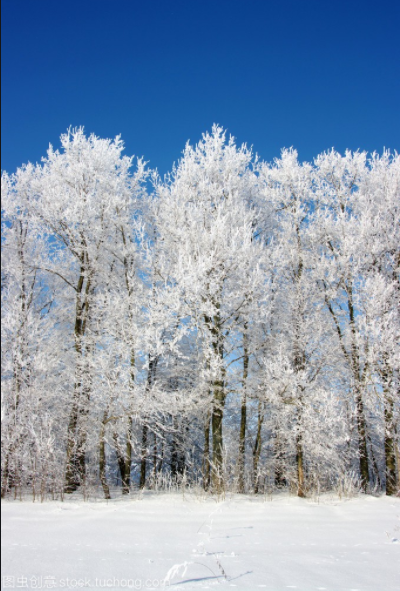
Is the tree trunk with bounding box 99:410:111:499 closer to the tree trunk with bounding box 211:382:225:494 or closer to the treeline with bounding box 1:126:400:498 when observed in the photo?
the treeline with bounding box 1:126:400:498

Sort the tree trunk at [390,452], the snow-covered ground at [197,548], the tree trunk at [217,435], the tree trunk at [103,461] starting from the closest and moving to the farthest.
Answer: the snow-covered ground at [197,548], the tree trunk at [103,461], the tree trunk at [217,435], the tree trunk at [390,452]

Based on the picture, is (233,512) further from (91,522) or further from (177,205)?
(177,205)

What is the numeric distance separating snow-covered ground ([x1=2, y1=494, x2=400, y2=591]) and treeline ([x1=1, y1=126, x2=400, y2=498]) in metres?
2.63

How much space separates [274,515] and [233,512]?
28.9 inches

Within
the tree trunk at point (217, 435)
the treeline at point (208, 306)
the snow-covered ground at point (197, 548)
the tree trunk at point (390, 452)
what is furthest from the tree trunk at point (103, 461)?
the tree trunk at point (390, 452)

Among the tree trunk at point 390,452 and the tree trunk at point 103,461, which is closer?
the tree trunk at point 103,461

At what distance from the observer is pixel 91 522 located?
5.47m

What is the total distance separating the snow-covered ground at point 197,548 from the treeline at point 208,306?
2.63 m

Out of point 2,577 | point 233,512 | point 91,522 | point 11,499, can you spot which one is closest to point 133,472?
point 11,499

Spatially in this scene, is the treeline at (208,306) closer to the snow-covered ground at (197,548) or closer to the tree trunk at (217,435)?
the tree trunk at (217,435)

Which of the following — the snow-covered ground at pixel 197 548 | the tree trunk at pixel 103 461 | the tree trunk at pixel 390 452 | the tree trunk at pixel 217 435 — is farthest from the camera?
the tree trunk at pixel 390 452

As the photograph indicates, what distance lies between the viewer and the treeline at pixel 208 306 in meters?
9.96

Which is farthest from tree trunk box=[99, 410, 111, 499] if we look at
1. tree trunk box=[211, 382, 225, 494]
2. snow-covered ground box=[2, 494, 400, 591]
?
tree trunk box=[211, 382, 225, 494]

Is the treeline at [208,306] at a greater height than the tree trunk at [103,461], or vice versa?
the treeline at [208,306]
